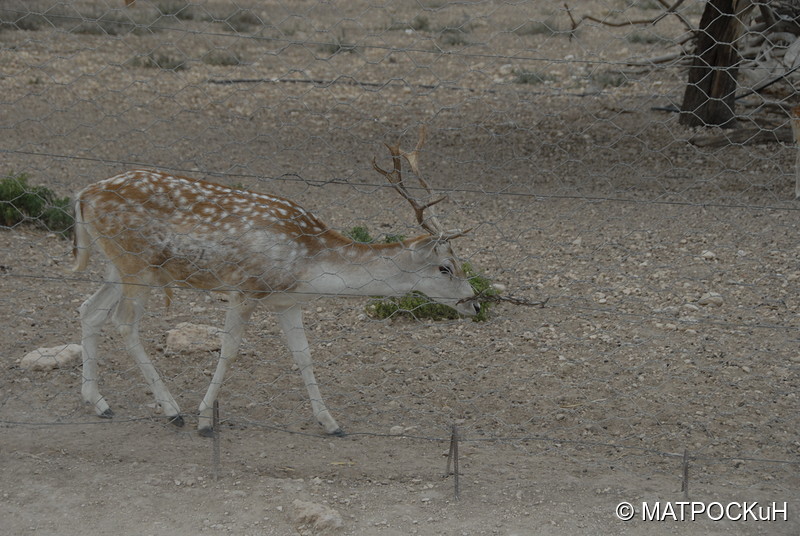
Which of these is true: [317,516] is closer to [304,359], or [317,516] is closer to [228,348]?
[304,359]

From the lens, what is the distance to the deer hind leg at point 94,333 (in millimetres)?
→ 5105

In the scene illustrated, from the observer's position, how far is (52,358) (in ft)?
18.1

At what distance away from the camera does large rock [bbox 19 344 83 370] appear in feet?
18.1

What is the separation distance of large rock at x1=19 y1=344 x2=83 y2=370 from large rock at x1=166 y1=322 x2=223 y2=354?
565mm

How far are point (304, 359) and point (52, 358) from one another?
1632mm

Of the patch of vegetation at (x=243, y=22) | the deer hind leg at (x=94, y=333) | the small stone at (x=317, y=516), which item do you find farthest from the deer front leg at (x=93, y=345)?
the patch of vegetation at (x=243, y=22)

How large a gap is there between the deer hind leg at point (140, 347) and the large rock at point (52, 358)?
0.63 metres

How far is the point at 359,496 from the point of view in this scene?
14.4ft

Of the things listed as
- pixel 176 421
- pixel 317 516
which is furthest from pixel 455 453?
pixel 176 421

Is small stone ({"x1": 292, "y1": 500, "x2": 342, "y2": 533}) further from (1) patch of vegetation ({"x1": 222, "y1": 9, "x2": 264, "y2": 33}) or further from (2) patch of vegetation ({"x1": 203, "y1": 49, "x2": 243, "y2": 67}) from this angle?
(1) patch of vegetation ({"x1": 222, "y1": 9, "x2": 264, "y2": 33})

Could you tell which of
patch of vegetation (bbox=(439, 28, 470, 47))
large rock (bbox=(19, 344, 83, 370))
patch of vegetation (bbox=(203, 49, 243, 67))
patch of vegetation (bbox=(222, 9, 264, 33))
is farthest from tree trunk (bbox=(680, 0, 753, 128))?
patch of vegetation (bbox=(222, 9, 264, 33))

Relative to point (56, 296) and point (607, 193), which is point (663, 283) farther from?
point (56, 296)

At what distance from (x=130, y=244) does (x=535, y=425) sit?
239cm

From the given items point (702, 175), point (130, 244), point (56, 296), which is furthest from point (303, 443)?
point (702, 175)
